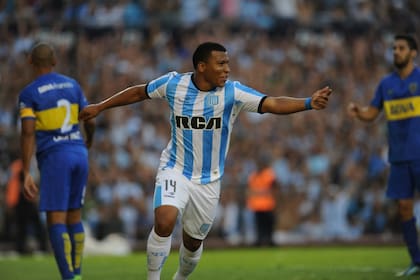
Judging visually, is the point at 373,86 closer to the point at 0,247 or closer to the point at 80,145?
the point at 0,247

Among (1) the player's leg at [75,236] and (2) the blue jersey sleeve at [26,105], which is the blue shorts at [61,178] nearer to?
(1) the player's leg at [75,236]

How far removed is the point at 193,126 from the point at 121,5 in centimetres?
1698

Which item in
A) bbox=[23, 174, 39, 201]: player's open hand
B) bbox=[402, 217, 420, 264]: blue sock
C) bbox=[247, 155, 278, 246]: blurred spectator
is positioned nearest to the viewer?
bbox=[23, 174, 39, 201]: player's open hand

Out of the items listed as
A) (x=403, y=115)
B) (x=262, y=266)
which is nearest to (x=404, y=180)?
(x=403, y=115)

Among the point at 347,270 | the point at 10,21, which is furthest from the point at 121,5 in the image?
the point at 347,270

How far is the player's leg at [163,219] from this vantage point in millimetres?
9016

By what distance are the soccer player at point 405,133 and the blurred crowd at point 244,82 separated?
9.63 meters

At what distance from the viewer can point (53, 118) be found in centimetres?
1050

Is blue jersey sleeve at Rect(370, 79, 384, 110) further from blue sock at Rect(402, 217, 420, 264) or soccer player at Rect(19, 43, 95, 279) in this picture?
soccer player at Rect(19, 43, 95, 279)

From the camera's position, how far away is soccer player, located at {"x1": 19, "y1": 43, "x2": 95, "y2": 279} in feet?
33.4

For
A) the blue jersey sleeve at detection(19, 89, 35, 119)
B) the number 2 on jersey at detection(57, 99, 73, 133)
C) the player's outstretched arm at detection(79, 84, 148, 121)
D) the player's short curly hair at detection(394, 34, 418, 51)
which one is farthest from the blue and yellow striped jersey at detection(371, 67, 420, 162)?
the blue jersey sleeve at detection(19, 89, 35, 119)

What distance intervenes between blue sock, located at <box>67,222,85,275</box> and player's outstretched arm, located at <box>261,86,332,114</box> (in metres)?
2.85

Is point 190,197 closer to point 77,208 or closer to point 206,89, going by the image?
point 206,89

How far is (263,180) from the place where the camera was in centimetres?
2181
